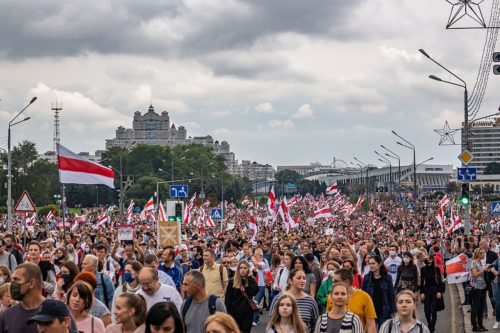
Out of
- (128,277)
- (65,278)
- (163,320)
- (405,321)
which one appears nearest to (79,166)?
(128,277)

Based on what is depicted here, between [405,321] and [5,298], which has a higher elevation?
[5,298]

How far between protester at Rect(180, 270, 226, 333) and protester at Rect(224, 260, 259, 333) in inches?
113

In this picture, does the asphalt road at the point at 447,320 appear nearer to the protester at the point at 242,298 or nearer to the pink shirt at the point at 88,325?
the protester at the point at 242,298

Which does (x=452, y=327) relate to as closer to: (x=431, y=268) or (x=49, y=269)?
(x=431, y=268)

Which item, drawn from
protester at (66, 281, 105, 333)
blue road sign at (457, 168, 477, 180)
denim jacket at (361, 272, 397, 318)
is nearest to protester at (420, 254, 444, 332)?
denim jacket at (361, 272, 397, 318)

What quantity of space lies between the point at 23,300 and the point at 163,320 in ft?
6.88

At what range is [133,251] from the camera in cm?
1734

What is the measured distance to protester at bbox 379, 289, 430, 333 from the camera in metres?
9.09

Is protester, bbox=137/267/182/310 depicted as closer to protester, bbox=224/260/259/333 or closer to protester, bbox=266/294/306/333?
protester, bbox=266/294/306/333

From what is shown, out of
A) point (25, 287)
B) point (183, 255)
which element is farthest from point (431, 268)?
point (25, 287)

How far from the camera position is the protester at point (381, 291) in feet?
42.6

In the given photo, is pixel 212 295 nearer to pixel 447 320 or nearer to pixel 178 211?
pixel 447 320

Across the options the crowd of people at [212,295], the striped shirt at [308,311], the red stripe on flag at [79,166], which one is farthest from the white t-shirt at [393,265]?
the striped shirt at [308,311]

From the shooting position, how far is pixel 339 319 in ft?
30.1
